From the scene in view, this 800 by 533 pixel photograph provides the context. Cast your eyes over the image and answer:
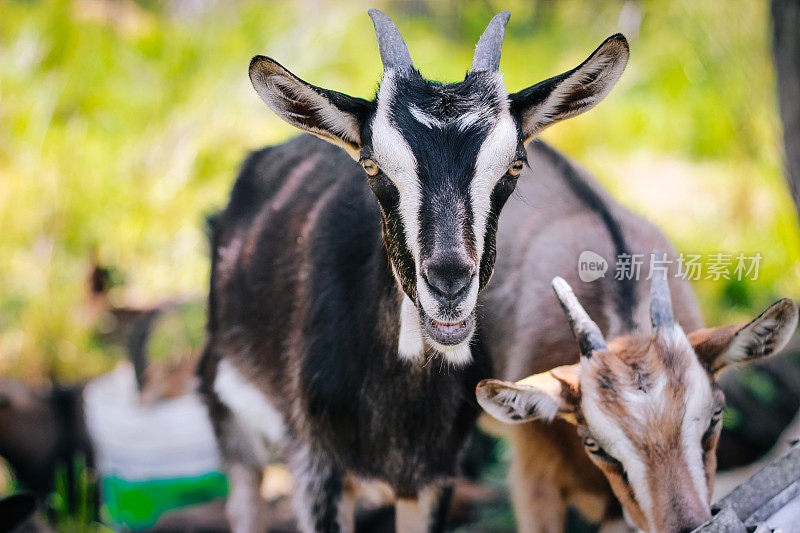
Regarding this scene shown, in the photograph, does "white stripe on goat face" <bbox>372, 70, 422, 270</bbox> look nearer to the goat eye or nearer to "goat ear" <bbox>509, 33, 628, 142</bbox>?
"goat ear" <bbox>509, 33, 628, 142</bbox>

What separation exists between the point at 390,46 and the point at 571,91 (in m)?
0.57

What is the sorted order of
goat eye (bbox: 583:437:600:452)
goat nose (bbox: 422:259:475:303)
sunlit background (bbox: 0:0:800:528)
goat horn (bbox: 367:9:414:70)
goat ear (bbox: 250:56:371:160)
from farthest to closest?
sunlit background (bbox: 0:0:800:528) < goat eye (bbox: 583:437:600:452) < goat horn (bbox: 367:9:414:70) < goat ear (bbox: 250:56:371:160) < goat nose (bbox: 422:259:475:303)

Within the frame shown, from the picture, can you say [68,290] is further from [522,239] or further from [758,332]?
[758,332]

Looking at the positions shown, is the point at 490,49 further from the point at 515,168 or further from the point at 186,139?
the point at 186,139

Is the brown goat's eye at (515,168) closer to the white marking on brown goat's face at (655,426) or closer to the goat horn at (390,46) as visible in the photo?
the goat horn at (390,46)

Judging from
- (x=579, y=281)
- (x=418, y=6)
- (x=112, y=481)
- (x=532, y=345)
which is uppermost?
(x=418, y=6)

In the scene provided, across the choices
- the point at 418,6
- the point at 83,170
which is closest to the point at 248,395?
the point at 418,6

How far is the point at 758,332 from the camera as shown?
2273 mm

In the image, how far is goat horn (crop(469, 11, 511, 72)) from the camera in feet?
7.16

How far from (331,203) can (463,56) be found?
163 cm

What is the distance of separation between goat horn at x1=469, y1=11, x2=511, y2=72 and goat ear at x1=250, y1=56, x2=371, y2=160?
384mm

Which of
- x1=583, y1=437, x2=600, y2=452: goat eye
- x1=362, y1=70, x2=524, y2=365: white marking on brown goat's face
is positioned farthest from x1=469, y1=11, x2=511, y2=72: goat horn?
x1=583, y1=437, x2=600, y2=452: goat eye

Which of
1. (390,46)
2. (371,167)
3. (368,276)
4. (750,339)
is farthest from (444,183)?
(750,339)

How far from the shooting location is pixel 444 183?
6.36 feet
